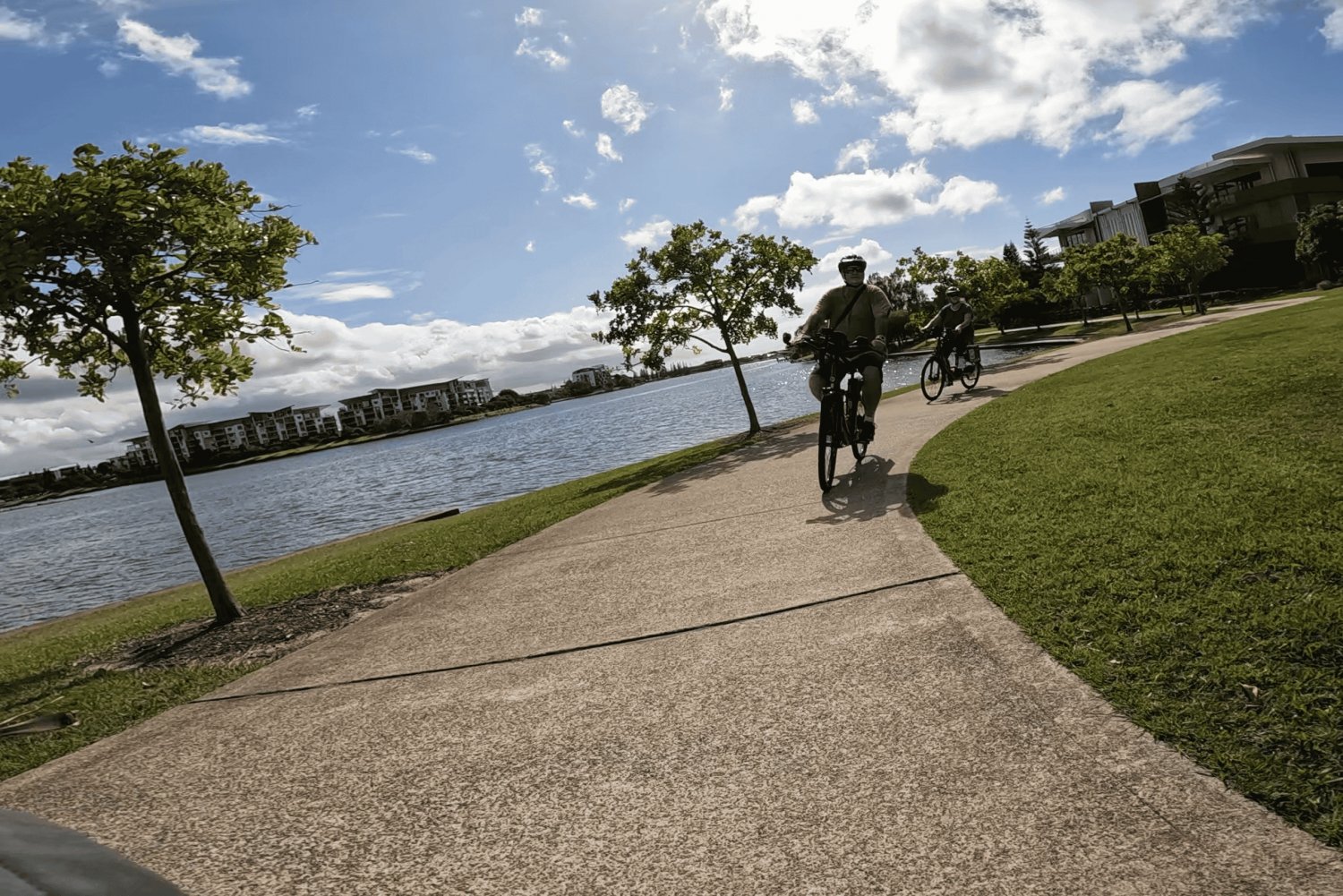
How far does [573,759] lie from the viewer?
117 inches

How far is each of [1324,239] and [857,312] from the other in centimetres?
5354

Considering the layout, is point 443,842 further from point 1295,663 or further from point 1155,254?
point 1155,254

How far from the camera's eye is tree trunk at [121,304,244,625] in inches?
301

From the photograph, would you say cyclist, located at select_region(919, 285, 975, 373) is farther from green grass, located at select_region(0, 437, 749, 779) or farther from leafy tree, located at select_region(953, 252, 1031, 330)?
leafy tree, located at select_region(953, 252, 1031, 330)

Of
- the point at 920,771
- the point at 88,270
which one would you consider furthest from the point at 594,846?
the point at 88,270

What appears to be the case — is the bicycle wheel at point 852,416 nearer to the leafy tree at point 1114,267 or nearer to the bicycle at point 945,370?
the bicycle at point 945,370

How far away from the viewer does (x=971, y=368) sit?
16719 mm

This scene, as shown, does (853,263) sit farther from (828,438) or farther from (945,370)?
(945,370)

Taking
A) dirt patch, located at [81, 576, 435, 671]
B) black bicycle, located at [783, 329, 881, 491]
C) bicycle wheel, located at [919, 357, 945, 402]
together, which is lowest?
dirt patch, located at [81, 576, 435, 671]

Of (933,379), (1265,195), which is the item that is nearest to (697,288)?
(933,379)

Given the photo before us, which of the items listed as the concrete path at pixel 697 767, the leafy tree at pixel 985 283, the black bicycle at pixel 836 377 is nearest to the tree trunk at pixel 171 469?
the concrete path at pixel 697 767

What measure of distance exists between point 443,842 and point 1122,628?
2890 millimetres

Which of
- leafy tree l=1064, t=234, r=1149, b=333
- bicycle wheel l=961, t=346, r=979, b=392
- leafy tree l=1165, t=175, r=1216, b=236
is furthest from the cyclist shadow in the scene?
leafy tree l=1165, t=175, r=1216, b=236

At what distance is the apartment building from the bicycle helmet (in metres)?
59.1
